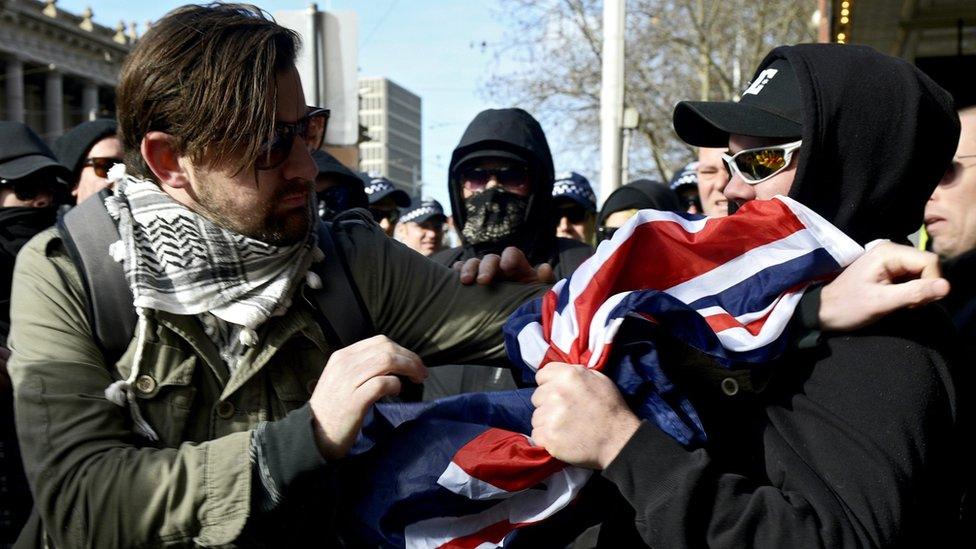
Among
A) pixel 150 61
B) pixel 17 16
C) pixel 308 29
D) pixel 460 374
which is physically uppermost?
pixel 17 16

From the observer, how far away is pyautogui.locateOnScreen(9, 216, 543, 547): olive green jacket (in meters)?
1.82

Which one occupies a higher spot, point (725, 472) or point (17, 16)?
point (17, 16)

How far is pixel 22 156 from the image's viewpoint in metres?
4.70

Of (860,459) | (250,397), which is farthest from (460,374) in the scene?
(860,459)

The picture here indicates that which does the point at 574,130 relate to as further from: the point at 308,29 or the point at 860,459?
the point at 860,459

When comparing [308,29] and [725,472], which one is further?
[308,29]

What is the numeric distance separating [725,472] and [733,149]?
2.50 feet

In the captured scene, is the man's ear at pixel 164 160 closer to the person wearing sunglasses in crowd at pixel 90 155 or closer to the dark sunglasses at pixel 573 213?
the person wearing sunglasses in crowd at pixel 90 155

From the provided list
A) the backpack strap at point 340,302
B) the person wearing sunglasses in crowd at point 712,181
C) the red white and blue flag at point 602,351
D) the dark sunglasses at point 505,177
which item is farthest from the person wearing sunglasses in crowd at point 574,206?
the red white and blue flag at point 602,351

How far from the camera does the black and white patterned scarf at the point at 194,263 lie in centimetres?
197

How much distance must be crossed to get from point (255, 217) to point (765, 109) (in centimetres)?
118

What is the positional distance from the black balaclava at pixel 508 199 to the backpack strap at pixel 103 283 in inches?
95.6

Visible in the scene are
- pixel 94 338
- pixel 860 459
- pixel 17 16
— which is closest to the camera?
pixel 860 459

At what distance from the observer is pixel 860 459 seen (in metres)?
1.64
